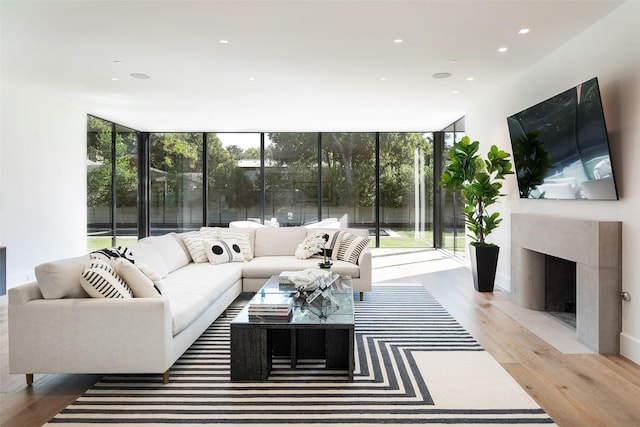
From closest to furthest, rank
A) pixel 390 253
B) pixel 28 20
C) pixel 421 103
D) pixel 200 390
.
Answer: pixel 200 390 → pixel 28 20 → pixel 421 103 → pixel 390 253

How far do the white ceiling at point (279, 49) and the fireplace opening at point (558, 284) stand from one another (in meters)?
2.20

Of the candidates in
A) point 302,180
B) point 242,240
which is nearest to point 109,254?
point 242,240

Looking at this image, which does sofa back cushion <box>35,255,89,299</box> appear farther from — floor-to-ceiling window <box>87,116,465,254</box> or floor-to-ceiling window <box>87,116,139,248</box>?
floor-to-ceiling window <box>87,116,465,254</box>

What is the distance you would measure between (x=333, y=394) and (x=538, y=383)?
1332mm

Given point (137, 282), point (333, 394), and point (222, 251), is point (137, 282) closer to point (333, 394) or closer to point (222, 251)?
point (333, 394)

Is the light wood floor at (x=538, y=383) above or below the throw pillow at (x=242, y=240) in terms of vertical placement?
below

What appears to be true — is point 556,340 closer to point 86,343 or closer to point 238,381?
point 238,381

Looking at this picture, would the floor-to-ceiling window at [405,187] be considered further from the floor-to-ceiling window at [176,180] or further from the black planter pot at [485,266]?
the black planter pot at [485,266]

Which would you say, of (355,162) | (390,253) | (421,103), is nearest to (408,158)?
(355,162)

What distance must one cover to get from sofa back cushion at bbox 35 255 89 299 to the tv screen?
12.8 feet

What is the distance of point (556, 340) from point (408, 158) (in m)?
6.51

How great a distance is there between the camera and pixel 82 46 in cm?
422

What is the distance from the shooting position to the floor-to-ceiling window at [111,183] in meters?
7.85

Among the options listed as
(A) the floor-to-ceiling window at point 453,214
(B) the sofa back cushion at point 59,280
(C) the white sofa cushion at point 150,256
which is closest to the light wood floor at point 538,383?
(B) the sofa back cushion at point 59,280
